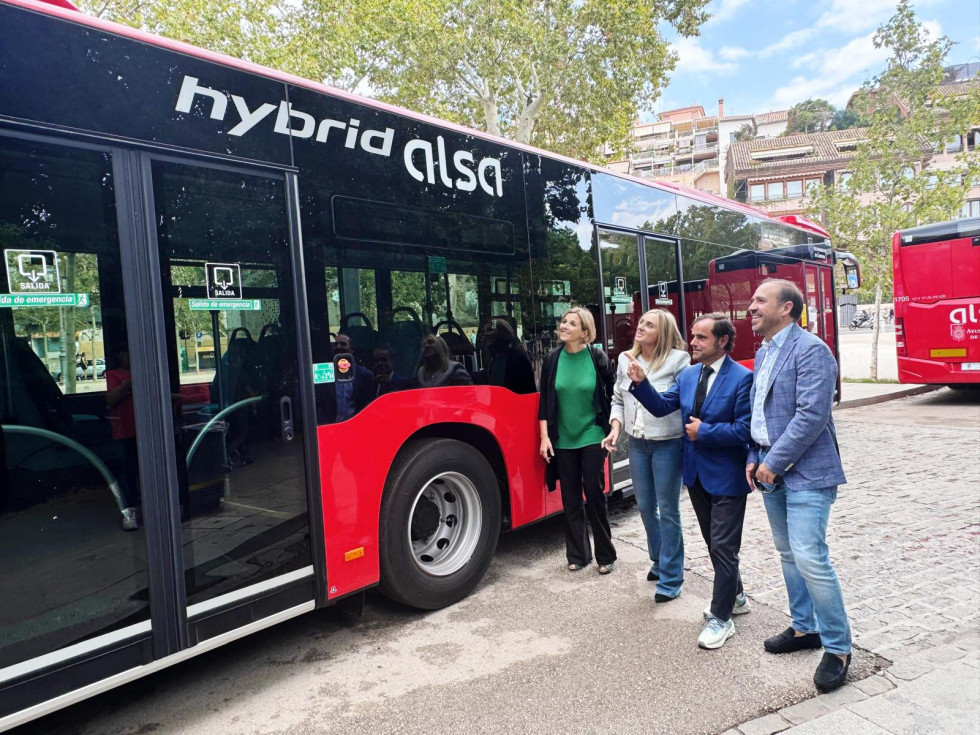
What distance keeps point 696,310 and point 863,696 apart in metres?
4.51

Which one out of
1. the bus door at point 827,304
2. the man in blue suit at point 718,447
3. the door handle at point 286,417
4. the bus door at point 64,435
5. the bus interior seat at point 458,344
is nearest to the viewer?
the bus door at point 64,435

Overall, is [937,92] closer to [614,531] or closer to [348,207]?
[614,531]

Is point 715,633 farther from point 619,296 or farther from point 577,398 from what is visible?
point 619,296

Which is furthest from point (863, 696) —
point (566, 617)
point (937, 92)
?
point (937, 92)

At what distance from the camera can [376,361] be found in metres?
3.59

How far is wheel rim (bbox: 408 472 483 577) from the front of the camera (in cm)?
408

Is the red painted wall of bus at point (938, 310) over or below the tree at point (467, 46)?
below

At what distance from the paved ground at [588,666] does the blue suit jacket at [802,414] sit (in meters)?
0.94

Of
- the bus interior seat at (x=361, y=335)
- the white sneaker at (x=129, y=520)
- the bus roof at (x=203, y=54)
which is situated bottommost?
the white sneaker at (x=129, y=520)

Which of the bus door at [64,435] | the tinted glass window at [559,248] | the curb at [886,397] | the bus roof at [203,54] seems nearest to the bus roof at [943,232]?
the curb at [886,397]

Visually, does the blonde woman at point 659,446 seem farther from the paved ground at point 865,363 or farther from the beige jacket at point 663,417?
the paved ground at point 865,363

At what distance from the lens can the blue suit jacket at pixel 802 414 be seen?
2891 millimetres

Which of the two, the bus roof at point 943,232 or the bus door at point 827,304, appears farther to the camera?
the bus roof at point 943,232

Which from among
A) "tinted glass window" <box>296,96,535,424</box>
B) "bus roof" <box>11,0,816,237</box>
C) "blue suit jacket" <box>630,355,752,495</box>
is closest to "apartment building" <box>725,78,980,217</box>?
"tinted glass window" <box>296,96,535,424</box>
